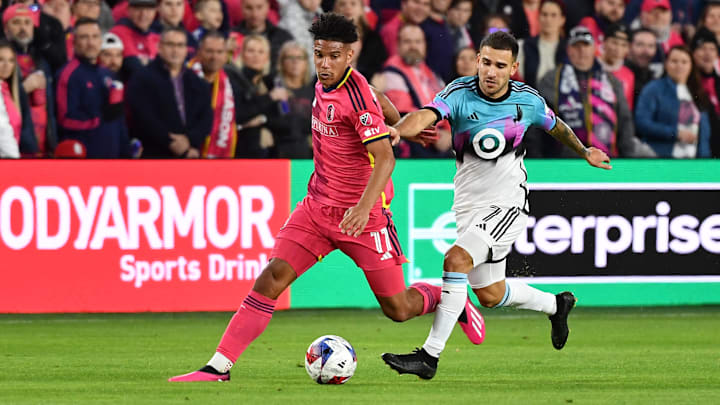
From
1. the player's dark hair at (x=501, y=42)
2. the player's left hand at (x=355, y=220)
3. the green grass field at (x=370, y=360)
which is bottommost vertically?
the green grass field at (x=370, y=360)

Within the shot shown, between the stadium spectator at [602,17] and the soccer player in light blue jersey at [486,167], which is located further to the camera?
the stadium spectator at [602,17]

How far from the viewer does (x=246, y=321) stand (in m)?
7.01

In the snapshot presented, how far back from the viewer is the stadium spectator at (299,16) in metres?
13.1

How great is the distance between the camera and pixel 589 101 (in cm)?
1344

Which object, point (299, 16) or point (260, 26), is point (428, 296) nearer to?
point (260, 26)

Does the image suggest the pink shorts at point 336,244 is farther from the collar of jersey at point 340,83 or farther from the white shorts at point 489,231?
the collar of jersey at point 340,83

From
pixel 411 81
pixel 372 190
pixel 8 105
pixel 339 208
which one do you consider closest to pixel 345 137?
pixel 339 208

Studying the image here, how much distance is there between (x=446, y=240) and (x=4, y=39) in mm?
4623

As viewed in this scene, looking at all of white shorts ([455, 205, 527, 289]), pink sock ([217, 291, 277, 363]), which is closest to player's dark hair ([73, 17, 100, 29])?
white shorts ([455, 205, 527, 289])

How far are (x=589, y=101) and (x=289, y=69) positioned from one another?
10.9 feet

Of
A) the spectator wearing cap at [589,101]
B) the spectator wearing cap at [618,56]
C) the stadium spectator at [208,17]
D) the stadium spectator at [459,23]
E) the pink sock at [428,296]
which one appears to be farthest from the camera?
the spectator wearing cap at [618,56]

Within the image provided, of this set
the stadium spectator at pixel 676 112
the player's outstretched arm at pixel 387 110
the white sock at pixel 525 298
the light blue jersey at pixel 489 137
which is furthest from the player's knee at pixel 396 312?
the stadium spectator at pixel 676 112

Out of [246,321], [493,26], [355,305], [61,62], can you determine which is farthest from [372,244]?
[493,26]

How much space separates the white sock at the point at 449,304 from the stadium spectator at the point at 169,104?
17.0ft
